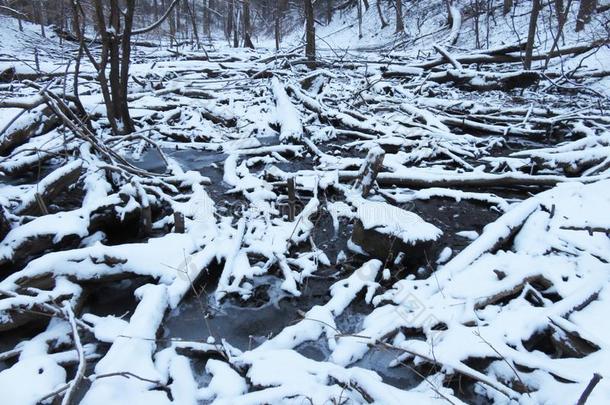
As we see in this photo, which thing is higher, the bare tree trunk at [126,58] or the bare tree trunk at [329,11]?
the bare tree trunk at [329,11]

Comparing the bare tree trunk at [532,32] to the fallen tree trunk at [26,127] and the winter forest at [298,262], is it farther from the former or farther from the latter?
the fallen tree trunk at [26,127]

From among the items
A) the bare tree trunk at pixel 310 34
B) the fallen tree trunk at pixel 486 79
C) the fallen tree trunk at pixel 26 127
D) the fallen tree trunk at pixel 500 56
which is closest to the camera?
the fallen tree trunk at pixel 26 127

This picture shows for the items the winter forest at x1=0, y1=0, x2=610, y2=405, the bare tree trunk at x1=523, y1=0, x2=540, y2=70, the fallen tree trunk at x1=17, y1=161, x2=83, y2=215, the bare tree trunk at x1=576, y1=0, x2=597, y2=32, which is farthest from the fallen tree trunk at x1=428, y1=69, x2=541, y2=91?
the fallen tree trunk at x1=17, y1=161, x2=83, y2=215

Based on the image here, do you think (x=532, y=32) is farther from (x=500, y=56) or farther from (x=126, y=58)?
(x=126, y=58)

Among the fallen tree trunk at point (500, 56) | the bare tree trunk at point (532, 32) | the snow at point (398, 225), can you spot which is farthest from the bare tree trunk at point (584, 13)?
the snow at point (398, 225)

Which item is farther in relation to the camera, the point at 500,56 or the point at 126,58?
the point at 500,56

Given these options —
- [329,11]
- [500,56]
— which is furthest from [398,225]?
[329,11]

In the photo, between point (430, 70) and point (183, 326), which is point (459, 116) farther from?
point (183, 326)

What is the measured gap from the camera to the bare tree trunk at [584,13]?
15412mm

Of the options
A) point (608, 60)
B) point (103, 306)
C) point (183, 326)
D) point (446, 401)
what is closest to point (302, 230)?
point (183, 326)

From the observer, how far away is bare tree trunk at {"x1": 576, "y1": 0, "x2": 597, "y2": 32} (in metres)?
15.4

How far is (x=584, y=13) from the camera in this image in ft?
51.9

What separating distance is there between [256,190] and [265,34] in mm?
36872

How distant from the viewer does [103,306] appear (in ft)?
11.5
